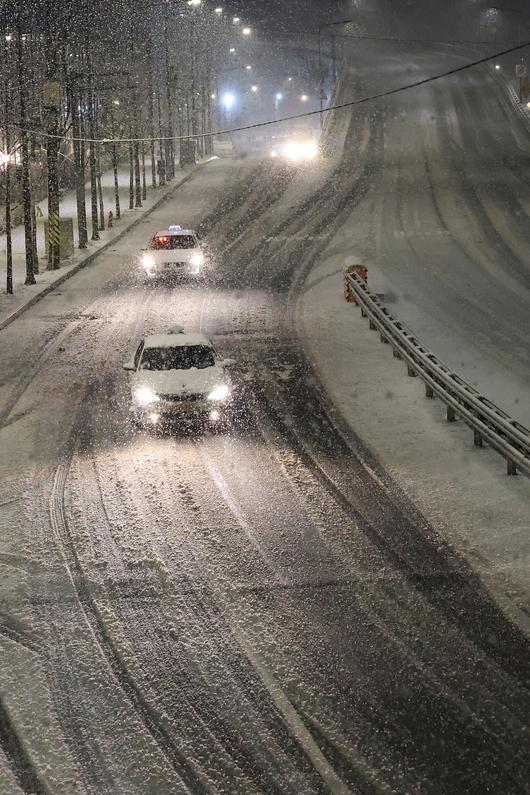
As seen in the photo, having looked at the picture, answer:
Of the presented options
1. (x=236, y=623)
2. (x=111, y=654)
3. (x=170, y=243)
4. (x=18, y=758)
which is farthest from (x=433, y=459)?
(x=170, y=243)

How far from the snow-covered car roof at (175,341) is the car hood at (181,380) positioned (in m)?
0.95

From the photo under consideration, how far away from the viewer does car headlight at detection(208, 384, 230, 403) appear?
52.3 feet

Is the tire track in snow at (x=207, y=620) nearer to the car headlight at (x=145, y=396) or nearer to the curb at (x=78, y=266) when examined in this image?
the car headlight at (x=145, y=396)

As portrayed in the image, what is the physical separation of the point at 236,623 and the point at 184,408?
7.00 m

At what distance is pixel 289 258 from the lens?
3647 cm

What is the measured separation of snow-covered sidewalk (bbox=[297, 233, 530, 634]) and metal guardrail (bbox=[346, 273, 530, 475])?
0.29 m

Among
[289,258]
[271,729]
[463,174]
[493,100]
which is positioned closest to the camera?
[271,729]

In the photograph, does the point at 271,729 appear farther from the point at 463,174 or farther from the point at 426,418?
the point at 463,174

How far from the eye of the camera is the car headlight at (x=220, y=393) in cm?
1595

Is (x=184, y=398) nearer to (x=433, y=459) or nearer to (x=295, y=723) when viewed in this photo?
(x=433, y=459)

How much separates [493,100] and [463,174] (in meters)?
28.5

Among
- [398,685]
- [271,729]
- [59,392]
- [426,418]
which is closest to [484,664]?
[398,685]

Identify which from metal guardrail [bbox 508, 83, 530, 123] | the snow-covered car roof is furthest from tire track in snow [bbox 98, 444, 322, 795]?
metal guardrail [bbox 508, 83, 530, 123]

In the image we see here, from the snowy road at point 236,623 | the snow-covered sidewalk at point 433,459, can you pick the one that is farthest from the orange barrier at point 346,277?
the snowy road at point 236,623
